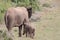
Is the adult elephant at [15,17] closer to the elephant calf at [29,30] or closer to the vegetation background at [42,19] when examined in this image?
the elephant calf at [29,30]

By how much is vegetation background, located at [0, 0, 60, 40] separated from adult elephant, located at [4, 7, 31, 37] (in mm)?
443

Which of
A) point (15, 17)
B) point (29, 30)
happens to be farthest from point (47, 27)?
point (15, 17)

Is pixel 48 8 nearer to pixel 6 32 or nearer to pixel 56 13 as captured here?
pixel 56 13

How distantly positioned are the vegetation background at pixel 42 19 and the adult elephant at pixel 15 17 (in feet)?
1.45

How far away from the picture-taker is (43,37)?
990 centimetres

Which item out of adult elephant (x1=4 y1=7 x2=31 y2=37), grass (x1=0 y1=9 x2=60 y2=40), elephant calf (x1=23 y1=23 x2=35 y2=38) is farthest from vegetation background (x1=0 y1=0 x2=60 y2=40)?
adult elephant (x1=4 y1=7 x2=31 y2=37)

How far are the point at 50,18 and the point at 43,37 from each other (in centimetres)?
357

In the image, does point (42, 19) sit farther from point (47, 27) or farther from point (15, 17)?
point (15, 17)

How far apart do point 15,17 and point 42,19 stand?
428 cm

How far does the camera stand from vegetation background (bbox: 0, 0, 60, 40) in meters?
10.0

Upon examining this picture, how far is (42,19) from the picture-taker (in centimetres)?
1316

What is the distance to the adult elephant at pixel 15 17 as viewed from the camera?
8.79 meters

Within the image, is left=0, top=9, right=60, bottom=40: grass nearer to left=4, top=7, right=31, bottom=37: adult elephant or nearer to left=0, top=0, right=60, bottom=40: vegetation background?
left=0, top=0, right=60, bottom=40: vegetation background

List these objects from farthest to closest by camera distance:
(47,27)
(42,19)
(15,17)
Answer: (42,19) < (47,27) < (15,17)
